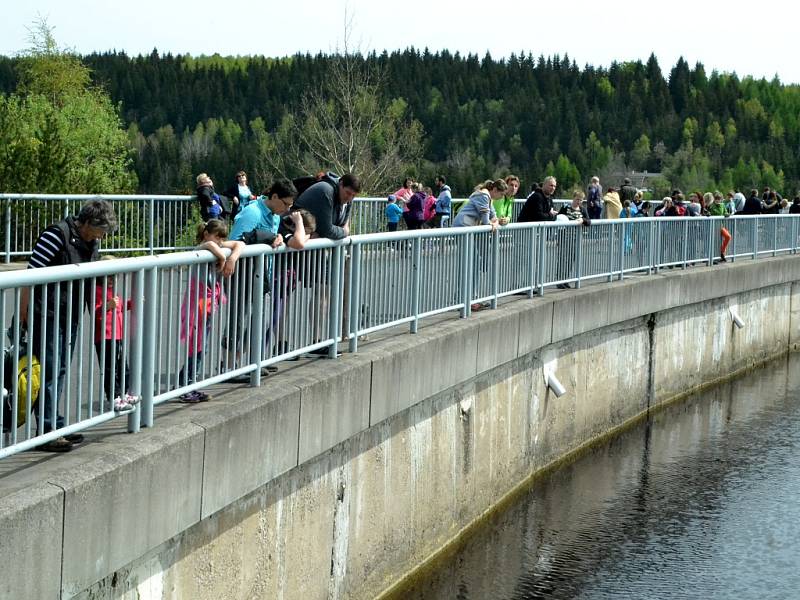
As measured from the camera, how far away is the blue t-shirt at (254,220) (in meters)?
8.38

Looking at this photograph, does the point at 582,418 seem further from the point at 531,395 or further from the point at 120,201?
the point at 120,201

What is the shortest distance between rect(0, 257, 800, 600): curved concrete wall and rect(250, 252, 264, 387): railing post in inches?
5.5

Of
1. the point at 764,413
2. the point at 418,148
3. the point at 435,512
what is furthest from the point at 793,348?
the point at 418,148

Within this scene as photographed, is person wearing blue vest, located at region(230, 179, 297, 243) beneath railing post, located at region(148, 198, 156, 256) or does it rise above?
above

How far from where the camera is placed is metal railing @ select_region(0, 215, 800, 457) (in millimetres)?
5559

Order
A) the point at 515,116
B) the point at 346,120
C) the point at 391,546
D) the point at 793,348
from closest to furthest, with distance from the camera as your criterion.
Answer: the point at 391,546 < the point at 793,348 < the point at 346,120 < the point at 515,116

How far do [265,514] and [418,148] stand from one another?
78.4 meters

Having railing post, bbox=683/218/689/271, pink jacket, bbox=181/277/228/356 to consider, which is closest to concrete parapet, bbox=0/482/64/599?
pink jacket, bbox=181/277/228/356

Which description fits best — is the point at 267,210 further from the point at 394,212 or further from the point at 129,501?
the point at 394,212

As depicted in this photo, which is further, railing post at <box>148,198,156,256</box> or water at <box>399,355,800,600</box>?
railing post at <box>148,198,156,256</box>

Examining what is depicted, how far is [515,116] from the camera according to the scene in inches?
7397

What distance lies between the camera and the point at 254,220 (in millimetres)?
8438

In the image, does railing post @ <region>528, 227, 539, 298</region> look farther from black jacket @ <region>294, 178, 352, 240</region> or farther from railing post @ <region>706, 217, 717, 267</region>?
railing post @ <region>706, 217, 717, 267</region>

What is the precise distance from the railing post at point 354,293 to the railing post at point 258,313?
1.36 meters
